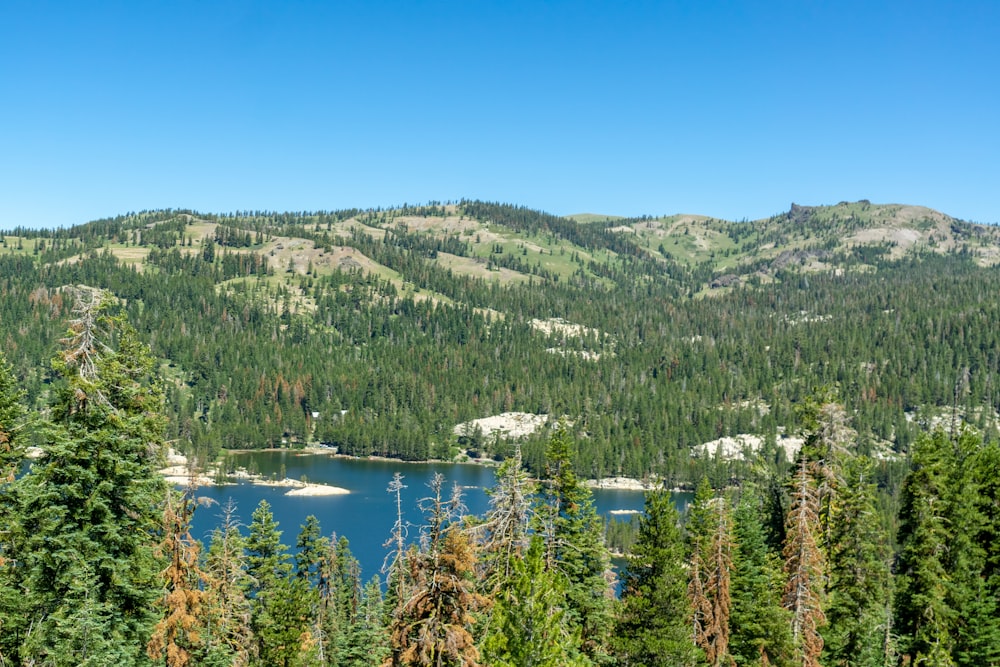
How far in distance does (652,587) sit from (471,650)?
14831mm

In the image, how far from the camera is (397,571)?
97.8ft

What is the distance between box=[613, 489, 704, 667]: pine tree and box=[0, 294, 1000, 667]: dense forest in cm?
11

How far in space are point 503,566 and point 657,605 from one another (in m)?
10.5

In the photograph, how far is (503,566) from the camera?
3114cm

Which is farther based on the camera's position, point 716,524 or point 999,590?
point 716,524

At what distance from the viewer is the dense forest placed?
24.4 metres

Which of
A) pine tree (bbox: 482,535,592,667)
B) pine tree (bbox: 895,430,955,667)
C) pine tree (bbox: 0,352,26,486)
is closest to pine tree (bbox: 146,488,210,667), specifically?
pine tree (bbox: 0,352,26,486)

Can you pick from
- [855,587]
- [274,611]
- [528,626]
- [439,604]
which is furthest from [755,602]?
[274,611]

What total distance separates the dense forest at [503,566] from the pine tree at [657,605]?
4.3 inches

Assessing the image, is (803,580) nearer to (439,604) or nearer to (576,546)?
(576,546)

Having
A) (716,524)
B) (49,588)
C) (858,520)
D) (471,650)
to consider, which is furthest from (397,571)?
(858,520)

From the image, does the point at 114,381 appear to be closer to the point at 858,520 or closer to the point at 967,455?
the point at 858,520

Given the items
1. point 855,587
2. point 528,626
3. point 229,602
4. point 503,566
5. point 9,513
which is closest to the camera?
point 528,626

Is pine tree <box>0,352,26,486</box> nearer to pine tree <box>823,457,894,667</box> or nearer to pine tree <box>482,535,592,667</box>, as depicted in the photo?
pine tree <box>482,535,592,667</box>
